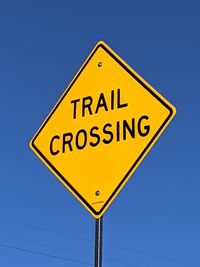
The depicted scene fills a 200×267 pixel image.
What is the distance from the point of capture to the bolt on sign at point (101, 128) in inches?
137

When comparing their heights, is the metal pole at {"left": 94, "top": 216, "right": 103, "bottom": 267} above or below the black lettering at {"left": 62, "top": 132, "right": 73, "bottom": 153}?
below

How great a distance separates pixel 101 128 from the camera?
3.64m

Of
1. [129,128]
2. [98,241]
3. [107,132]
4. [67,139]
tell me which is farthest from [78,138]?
[98,241]

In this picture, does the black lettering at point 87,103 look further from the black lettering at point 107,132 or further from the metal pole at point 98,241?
the metal pole at point 98,241

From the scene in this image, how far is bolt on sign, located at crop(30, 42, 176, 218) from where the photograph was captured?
A: 3473mm

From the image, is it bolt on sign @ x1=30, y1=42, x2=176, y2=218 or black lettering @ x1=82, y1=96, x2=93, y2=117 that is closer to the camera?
bolt on sign @ x1=30, y1=42, x2=176, y2=218

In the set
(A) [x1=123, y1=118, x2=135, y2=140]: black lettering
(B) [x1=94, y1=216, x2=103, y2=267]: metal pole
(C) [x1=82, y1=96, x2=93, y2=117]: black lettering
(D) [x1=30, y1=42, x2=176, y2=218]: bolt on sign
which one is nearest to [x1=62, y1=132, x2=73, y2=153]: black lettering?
(D) [x1=30, y1=42, x2=176, y2=218]: bolt on sign

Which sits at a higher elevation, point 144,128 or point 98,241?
point 144,128

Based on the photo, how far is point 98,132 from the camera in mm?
3635

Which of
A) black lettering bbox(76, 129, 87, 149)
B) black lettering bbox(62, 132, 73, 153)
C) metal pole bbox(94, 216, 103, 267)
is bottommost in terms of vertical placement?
metal pole bbox(94, 216, 103, 267)

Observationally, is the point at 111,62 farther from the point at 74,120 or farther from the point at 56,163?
the point at 56,163

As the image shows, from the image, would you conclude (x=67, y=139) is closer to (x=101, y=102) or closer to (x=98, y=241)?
(x=101, y=102)

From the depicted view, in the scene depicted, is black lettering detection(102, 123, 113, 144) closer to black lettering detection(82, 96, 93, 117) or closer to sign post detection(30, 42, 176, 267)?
sign post detection(30, 42, 176, 267)

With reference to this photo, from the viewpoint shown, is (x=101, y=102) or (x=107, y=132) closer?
(x=107, y=132)
